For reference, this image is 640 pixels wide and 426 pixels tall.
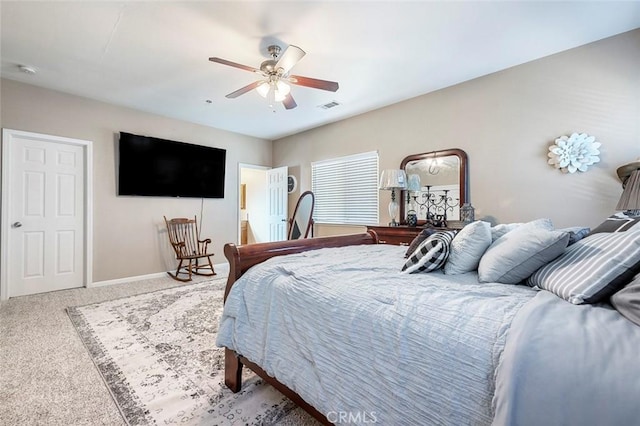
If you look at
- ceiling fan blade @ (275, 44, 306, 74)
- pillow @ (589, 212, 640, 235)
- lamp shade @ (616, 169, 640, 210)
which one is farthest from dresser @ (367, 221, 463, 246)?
ceiling fan blade @ (275, 44, 306, 74)

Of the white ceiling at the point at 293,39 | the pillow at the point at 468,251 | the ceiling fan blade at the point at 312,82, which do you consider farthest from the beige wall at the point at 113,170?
the pillow at the point at 468,251

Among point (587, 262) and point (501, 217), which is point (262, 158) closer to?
point (501, 217)

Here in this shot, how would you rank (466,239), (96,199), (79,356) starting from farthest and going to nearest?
(96,199), (79,356), (466,239)

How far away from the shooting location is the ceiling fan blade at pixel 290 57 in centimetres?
217

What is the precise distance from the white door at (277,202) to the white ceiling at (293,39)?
7.02 ft

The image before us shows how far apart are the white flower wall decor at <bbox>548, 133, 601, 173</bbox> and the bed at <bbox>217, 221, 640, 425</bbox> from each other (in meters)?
2.05

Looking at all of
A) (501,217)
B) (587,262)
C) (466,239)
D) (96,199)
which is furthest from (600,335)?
(96,199)

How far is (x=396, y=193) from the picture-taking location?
397cm

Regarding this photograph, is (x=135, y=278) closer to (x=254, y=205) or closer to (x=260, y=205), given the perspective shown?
(x=260, y=205)

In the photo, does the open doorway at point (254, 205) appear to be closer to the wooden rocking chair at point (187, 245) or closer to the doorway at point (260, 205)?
the doorway at point (260, 205)

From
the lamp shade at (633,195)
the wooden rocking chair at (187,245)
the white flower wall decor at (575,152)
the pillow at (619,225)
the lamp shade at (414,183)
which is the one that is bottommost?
the wooden rocking chair at (187,245)

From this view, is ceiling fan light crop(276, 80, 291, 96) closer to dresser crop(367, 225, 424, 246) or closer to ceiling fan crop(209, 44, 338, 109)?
ceiling fan crop(209, 44, 338, 109)

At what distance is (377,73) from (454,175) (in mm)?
1547

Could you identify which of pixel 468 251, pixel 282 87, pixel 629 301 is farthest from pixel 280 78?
pixel 629 301
